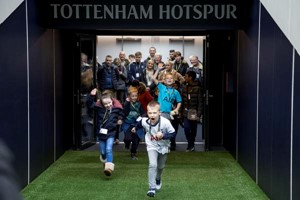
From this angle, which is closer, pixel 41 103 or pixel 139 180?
pixel 139 180

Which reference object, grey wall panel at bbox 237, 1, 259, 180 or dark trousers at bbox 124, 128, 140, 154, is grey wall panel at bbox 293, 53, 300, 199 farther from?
dark trousers at bbox 124, 128, 140, 154

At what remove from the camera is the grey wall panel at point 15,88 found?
654 centimetres

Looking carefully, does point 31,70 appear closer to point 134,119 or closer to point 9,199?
point 134,119

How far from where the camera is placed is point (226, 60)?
11.4m

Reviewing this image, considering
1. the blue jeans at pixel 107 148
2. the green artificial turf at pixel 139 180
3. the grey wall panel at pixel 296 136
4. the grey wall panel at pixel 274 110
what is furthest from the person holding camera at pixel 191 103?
the grey wall panel at pixel 296 136

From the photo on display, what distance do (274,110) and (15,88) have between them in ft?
11.7

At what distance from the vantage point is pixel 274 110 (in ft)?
21.7

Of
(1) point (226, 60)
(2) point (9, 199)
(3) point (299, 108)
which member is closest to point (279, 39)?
(3) point (299, 108)

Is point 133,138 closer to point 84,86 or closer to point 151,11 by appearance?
point 84,86

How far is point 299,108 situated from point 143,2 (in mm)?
3890

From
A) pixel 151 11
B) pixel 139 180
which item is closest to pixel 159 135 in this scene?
pixel 139 180

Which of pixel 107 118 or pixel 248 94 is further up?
pixel 248 94

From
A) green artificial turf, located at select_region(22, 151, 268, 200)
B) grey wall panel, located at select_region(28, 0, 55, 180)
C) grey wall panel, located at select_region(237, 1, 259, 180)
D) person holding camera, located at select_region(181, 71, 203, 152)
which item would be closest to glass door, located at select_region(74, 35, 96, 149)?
green artificial turf, located at select_region(22, 151, 268, 200)

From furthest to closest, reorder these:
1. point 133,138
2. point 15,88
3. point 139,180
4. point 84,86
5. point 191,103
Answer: point 84,86 → point 191,103 → point 133,138 → point 139,180 → point 15,88
